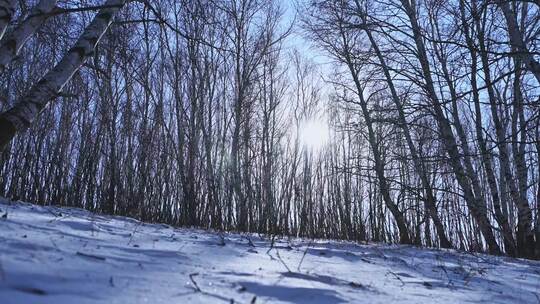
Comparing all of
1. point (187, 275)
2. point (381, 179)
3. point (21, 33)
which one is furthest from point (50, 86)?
point (381, 179)

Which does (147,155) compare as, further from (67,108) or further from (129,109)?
(67,108)

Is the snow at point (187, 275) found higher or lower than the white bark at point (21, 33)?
lower

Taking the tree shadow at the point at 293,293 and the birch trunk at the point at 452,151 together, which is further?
the birch trunk at the point at 452,151

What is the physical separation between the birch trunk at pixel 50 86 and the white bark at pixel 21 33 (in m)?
0.24

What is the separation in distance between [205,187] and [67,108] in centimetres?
223

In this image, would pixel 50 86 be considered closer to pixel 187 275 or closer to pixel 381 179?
pixel 187 275

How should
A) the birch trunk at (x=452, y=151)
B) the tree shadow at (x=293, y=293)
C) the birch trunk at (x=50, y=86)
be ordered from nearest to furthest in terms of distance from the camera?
the tree shadow at (x=293, y=293) → the birch trunk at (x=50, y=86) → the birch trunk at (x=452, y=151)

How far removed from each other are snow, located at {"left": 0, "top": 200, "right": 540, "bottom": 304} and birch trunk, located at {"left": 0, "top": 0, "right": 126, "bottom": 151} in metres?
0.60

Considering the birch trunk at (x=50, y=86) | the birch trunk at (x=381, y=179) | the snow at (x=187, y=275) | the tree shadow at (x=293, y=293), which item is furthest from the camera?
the birch trunk at (x=381, y=179)

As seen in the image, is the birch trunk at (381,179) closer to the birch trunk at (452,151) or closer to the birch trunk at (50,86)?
the birch trunk at (452,151)

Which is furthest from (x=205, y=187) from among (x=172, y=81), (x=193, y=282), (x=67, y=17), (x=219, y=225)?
(x=193, y=282)

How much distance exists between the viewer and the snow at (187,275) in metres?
1.15

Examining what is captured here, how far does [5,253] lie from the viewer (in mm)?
1327

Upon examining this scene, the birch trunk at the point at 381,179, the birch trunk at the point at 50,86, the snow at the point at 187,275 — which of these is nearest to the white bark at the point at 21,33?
the birch trunk at the point at 50,86
